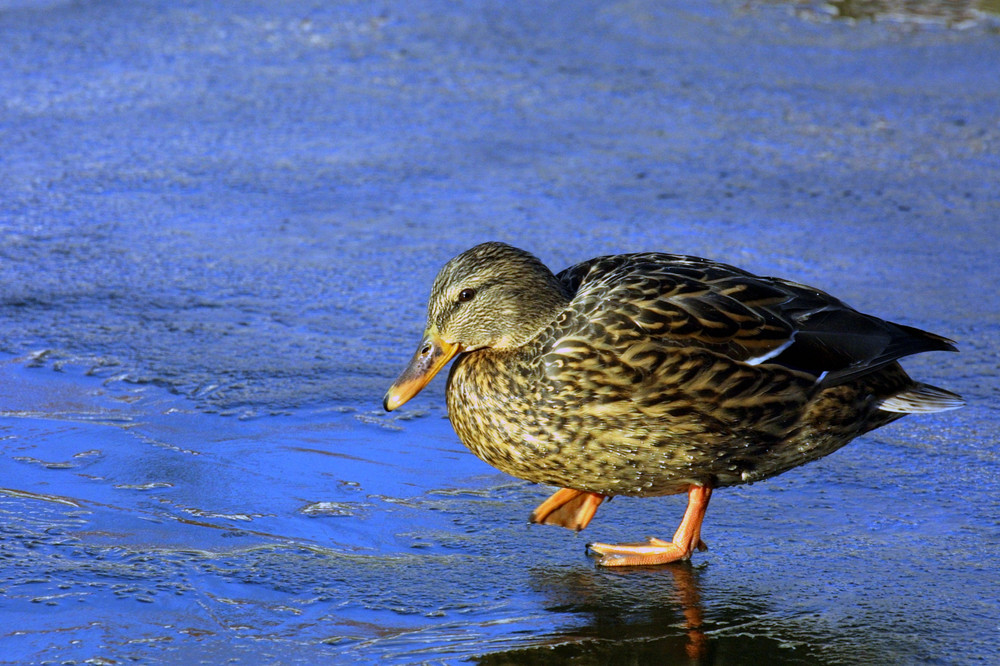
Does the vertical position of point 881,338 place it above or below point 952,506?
A: above

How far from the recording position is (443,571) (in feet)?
11.6

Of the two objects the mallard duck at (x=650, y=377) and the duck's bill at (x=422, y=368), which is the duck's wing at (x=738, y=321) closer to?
the mallard duck at (x=650, y=377)

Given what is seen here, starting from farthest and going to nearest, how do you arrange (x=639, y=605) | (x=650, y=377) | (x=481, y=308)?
(x=481, y=308) < (x=650, y=377) < (x=639, y=605)

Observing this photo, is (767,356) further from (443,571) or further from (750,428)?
(443,571)

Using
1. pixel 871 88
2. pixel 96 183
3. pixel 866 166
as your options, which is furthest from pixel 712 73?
pixel 96 183

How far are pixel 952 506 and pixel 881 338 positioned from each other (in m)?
0.57

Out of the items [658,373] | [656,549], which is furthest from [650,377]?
[656,549]

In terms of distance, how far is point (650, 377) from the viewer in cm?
365

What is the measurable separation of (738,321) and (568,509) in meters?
0.77

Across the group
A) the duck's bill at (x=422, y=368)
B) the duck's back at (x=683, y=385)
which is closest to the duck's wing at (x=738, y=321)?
the duck's back at (x=683, y=385)

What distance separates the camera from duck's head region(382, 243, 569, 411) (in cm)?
390

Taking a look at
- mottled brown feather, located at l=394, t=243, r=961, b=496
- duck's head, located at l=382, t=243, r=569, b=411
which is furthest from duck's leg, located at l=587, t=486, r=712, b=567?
duck's head, located at l=382, t=243, r=569, b=411

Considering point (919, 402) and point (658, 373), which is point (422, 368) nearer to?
point (658, 373)

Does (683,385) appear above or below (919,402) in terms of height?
above
